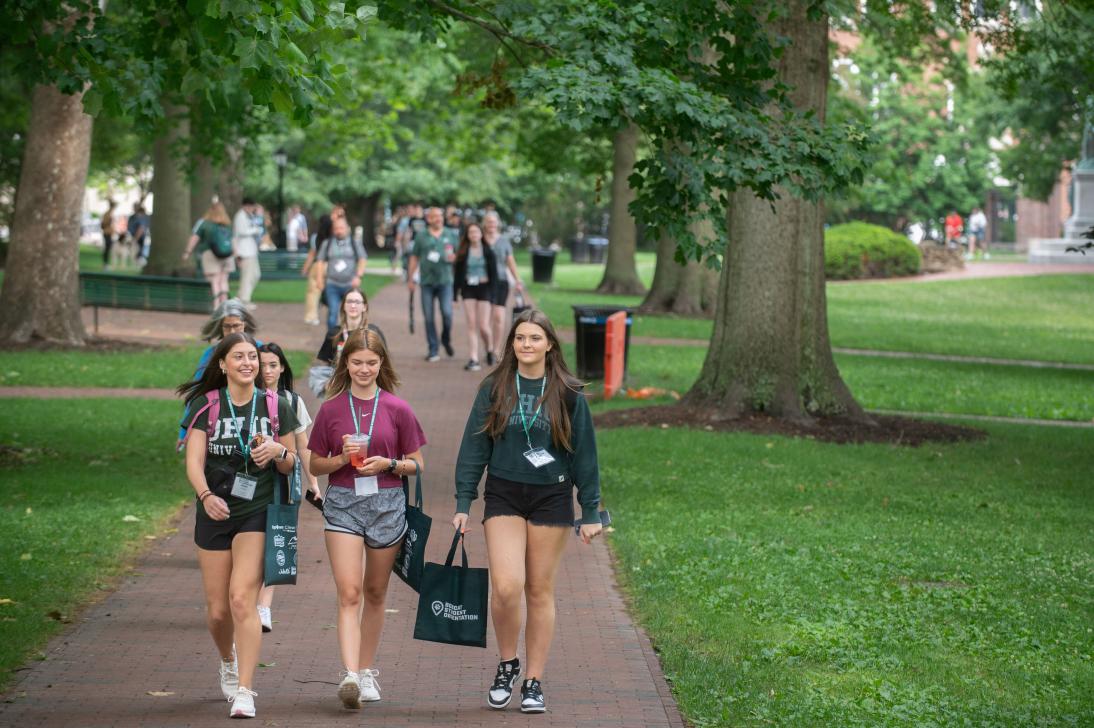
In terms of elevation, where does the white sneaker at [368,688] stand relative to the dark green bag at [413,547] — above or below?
below

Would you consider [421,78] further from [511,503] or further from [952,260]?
[511,503]

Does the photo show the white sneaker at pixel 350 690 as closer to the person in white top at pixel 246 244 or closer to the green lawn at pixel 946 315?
A: the person in white top at pixel 246 244

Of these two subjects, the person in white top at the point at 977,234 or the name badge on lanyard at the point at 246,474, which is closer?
the name badge on lanyard at the point at 246,474

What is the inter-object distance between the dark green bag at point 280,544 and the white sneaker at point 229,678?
411mm

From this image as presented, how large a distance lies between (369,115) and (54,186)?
1958 cm

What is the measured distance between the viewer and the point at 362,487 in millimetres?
6219

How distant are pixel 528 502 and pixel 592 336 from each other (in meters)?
11.9

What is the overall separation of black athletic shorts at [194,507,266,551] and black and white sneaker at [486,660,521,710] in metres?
1.10

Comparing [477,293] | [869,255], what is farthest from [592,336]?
[869,255]

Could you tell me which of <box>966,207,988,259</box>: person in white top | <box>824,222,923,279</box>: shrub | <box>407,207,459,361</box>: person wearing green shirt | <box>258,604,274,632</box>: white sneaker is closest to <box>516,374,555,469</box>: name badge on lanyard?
<box>258,604,274,632</box>: white sneaker

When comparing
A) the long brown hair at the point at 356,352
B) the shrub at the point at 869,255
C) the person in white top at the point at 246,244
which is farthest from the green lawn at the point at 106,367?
the shrub at the point at 869,255

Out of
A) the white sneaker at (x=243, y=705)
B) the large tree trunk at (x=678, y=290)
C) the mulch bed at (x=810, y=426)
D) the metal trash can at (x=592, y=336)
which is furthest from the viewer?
the large tree trunk at (x=678, y=290)

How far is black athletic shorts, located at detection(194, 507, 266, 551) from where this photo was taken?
244 inches

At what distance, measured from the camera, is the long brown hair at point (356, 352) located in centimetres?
634
